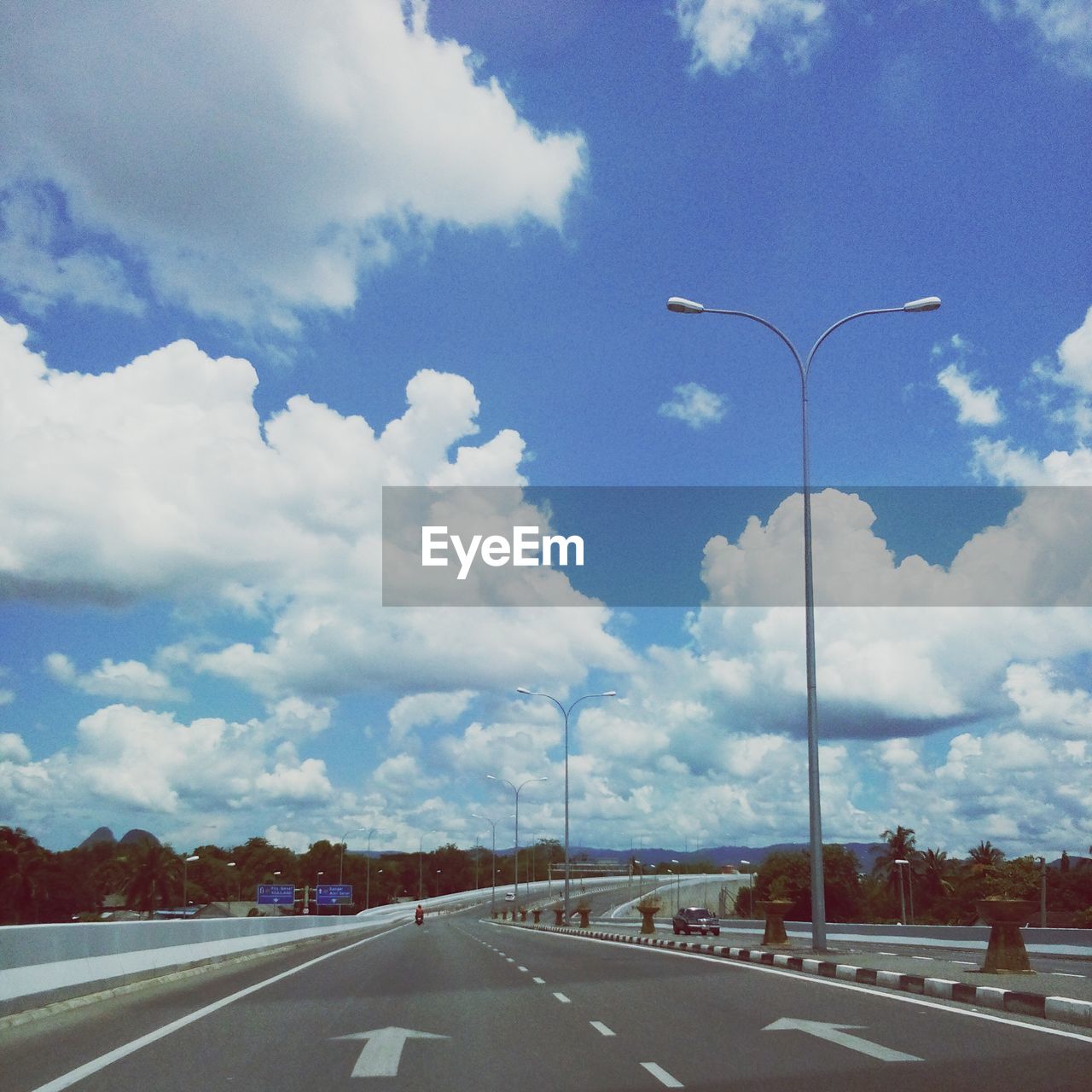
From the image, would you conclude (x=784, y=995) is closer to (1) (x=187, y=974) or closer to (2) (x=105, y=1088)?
(2) (x=105, y=1088)

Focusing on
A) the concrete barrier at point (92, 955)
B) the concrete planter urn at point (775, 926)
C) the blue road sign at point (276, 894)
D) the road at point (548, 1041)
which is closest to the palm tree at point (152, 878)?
the blue road sign at point (276, 894)

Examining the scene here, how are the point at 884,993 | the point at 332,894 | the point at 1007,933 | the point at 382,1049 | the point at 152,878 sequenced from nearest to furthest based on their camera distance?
the point at 382,1049, the point at 884,993, the point at 1007,933, the point at 332,894, the point at 152,878

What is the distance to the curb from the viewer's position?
12683 millimetres

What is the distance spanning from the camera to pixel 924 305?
26938 mm

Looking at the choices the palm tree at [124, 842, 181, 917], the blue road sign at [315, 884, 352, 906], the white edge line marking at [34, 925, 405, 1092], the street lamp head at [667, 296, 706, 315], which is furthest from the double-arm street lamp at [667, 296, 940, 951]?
the palm tree at [124, 842, 181, 917]

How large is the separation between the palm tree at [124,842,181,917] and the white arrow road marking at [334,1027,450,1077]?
132m

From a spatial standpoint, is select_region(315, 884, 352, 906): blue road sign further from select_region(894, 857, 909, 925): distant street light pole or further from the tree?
select_region(894, 857, 909, 925): distant street light pole

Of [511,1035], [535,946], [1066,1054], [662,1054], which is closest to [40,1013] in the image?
[511,1035]

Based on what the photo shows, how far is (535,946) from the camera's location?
38.2 meters

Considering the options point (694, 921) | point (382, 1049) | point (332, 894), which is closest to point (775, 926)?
point (382, 1049)

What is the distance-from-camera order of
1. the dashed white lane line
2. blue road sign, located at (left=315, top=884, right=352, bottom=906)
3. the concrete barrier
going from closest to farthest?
the dashed white lane line
the concrete barrier
blue road sign, located at (left=315, top=884, right=352, bottom=906)

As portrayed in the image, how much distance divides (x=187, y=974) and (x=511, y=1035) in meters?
14.2

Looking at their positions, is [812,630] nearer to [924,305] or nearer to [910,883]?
[924,305]

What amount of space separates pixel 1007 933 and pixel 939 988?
7.15ft
